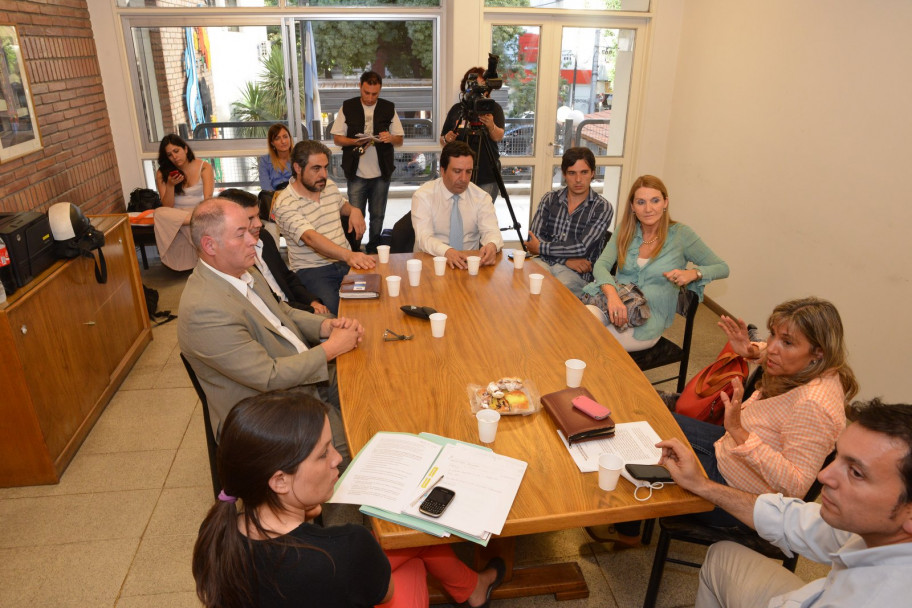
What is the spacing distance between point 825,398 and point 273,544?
4.96ft

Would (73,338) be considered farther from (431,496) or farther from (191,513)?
(431,496)

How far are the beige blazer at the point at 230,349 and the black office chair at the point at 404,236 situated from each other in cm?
145

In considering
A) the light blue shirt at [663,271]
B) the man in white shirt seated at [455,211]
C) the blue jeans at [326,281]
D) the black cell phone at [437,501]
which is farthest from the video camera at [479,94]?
the black cell phone at [437,501]

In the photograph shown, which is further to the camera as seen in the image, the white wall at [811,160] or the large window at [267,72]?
the large window at [267,72]

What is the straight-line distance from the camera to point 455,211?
3596 mm

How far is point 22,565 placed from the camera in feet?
7.67

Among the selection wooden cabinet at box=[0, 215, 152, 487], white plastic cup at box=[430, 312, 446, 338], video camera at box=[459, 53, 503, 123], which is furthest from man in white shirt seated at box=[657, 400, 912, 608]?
video camera at box=[459, 53, 503, 123]

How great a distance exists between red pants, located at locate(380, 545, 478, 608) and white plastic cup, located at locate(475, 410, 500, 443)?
0.36 meters

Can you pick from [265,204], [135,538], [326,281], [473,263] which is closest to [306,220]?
[326,281]

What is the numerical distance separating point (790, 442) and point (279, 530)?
Result: 138 centimetres

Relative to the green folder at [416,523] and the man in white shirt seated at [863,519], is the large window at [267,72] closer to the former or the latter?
the green folder at [416,523]

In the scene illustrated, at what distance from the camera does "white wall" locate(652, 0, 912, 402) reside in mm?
3096

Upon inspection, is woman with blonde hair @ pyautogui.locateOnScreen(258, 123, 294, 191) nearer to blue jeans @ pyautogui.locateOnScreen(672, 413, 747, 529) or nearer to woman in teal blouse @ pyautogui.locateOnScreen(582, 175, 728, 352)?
woman in teal blouse @ pyautogui.locateOnScreen(582, 175, 728, 352)

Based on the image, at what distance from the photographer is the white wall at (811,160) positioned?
10.2 ft
